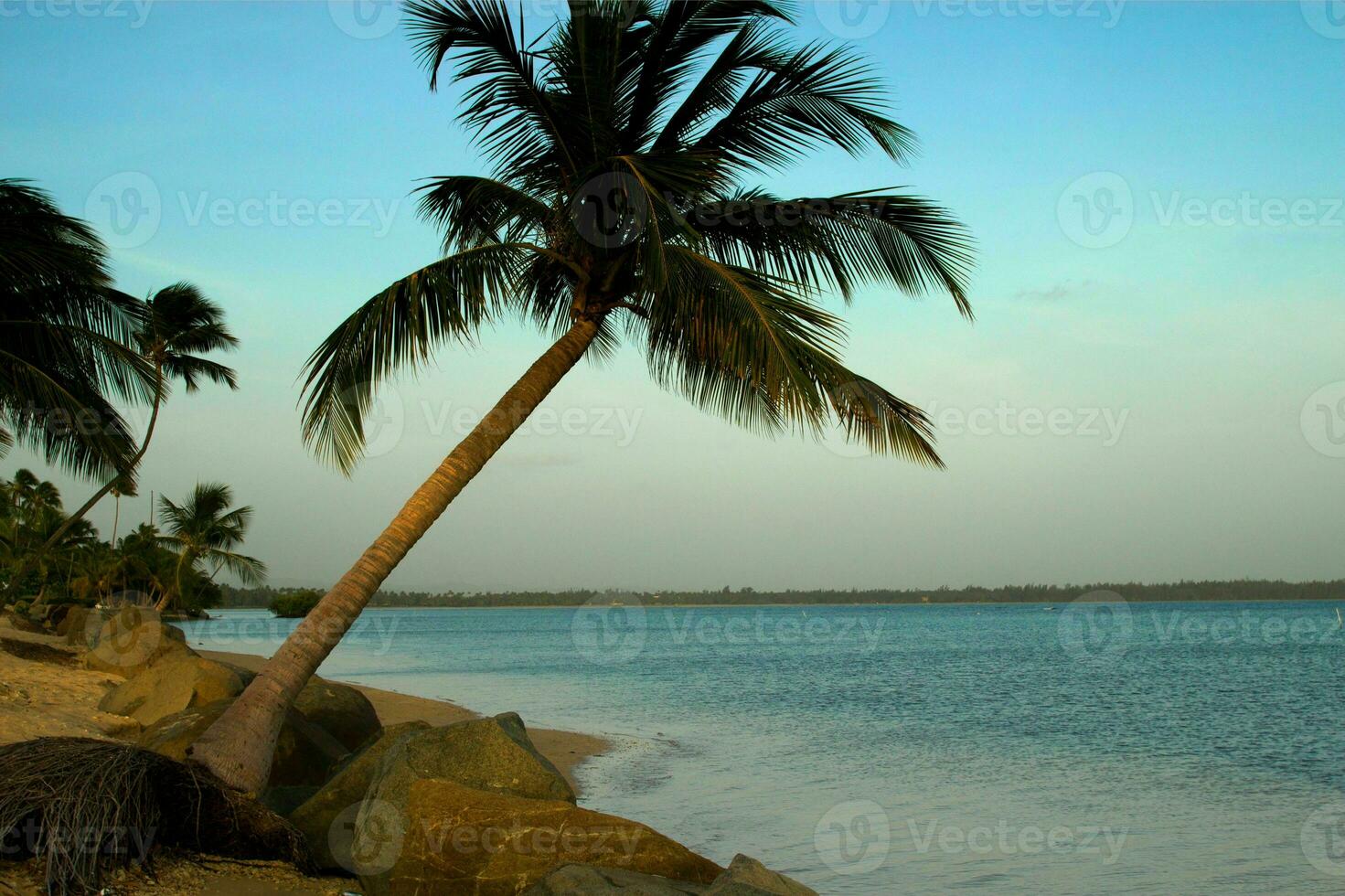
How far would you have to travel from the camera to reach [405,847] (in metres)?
6.06

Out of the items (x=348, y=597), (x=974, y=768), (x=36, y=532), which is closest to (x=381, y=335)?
(x=348, y=597)

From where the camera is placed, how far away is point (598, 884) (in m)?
5.34

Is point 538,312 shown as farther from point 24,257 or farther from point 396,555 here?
point 24,257

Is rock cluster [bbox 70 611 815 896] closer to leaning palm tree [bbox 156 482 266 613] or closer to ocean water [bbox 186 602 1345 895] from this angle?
ocean water [bbox 186 602 1345 895]

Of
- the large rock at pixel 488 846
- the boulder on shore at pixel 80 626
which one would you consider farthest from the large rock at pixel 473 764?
the boulder on shore at pixel 80 626

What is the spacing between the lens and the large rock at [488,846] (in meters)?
5.98

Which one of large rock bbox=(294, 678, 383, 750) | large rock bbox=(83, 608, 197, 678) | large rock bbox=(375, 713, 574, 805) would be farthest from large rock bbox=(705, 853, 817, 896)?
large rock bbox=(83, 608, 197, 678)

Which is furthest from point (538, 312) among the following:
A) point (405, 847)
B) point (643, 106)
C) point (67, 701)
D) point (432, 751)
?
point (67, 701)

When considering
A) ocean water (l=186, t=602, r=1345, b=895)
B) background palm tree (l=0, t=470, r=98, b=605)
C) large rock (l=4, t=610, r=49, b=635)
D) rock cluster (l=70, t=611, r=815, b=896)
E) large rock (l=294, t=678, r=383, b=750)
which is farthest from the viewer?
background palm tree (l=0, t=470, r=98, b=605)

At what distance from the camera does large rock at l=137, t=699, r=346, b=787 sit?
29.1 ft

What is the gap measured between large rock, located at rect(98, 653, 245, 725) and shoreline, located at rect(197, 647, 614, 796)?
1.39 meters

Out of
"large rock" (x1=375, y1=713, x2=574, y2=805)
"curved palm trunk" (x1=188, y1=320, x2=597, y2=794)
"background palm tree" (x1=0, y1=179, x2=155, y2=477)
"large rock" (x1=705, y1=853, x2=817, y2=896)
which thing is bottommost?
"large rock" (x1=705, y1=853, x2=817, y2=896)

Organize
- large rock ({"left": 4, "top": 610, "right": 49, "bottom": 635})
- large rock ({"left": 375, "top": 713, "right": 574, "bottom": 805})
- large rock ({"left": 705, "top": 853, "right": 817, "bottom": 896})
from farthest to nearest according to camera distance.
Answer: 1. large rock ({"left": 4, "top": 610, "right": 49, "bottom": 635})
2. large rock ({"left": 375, "top": 713, "right": 574, "bottom": 805})
3. large rock ({"left": 705, "top": 853, "right": 817, "bottom": 896})

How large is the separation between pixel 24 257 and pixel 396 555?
643 centimetres
